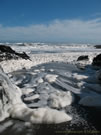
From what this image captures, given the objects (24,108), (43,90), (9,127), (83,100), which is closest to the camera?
(9,127)

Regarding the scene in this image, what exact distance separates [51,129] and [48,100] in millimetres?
1293

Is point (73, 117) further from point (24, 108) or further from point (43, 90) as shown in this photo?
point (43, 90)

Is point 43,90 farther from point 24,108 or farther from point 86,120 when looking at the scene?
point 86,120

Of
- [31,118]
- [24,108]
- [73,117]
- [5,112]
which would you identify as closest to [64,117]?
[73,117]

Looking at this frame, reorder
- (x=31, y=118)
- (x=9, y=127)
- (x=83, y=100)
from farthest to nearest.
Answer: (x=83, y=100), (x=31, y=118), (x=9, y=127)

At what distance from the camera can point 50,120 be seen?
2904 millimetres

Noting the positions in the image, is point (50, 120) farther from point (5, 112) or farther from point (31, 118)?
point (5, 112)

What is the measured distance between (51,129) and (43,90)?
7.12 ft

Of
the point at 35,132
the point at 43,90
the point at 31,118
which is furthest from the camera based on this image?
the point at 43,90

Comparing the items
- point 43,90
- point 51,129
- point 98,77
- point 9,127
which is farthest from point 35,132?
point 98,77

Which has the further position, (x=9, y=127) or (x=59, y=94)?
(x=59, y=94)

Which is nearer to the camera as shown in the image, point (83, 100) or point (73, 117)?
point (73, 117)

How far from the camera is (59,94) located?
13.7 ft

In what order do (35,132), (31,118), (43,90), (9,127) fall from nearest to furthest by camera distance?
1. (35,132)
2. (9,127)
3. (31,118)
4. (43,90)
